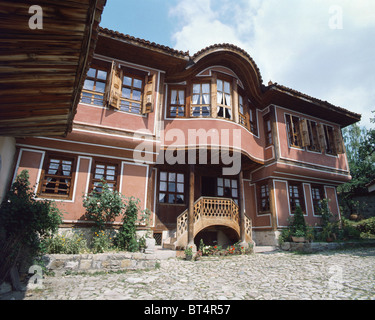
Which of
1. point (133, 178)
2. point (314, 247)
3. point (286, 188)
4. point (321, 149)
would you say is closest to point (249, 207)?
point (286, 188)

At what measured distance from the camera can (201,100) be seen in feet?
31.5

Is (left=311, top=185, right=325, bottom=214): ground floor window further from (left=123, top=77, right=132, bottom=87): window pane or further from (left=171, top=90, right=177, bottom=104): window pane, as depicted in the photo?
(left=123, top=77, right=132, bottom=87): window pane

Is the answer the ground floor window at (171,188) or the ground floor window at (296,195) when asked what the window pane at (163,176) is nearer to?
the ground floor window at (171,188)

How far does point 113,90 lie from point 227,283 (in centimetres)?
659

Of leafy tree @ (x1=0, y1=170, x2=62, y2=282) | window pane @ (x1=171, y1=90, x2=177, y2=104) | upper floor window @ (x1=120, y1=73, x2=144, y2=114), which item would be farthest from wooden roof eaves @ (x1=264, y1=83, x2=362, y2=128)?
leafy tree @ (x1=0, y1=170, x2=62, y2=282)

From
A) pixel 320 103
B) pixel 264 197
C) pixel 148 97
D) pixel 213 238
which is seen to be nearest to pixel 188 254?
pixel 213 238

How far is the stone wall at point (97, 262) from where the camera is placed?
5590 millimetres

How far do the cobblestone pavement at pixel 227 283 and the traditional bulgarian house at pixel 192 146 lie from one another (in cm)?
247

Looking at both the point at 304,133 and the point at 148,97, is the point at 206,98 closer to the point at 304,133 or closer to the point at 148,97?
the point at 148,97

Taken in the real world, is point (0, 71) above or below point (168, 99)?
below

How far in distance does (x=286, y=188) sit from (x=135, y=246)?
7.90 meters

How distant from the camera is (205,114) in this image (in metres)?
9.52

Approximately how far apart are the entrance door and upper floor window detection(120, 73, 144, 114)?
15.9 feet
